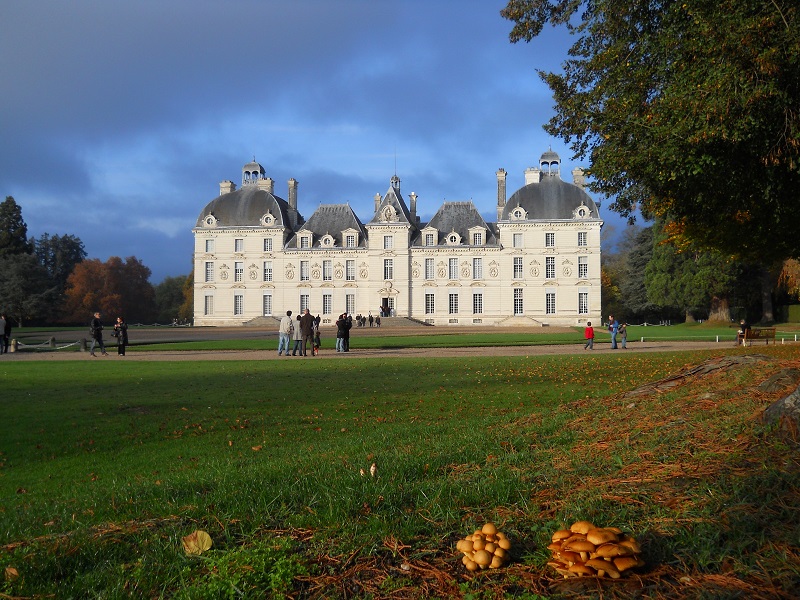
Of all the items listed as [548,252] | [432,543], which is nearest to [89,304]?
[548,252]

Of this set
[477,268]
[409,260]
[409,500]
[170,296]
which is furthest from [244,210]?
[409,500]

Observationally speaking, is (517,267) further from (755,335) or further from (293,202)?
(755,335)

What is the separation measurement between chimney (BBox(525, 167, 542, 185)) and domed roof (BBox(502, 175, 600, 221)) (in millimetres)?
714

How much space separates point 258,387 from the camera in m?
12.6

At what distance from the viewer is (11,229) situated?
66.4 meters

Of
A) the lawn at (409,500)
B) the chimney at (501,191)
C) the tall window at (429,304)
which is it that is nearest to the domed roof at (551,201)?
the chimney at (501,191)

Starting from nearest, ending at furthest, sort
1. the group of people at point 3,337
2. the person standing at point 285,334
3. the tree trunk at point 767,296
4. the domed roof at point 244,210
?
the person standing at point 285,334 < the group of people at point 3,337 < the tree trunk at point 767,296 < the domed roof at point 244,210

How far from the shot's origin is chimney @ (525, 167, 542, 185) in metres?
67.7

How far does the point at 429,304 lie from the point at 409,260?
528 cm

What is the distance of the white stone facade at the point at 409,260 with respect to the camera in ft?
218

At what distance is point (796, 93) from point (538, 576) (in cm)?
911

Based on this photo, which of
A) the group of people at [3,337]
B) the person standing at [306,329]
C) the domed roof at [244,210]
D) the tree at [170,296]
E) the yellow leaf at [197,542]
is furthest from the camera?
the tree at [170,296]

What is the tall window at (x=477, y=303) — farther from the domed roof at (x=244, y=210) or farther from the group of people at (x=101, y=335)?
the group of people at (x=101, y=335)

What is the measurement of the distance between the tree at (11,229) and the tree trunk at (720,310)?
6949 cm
